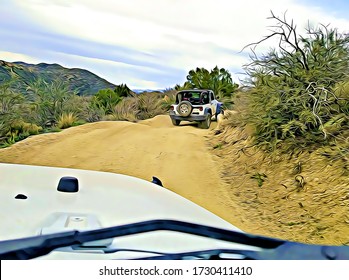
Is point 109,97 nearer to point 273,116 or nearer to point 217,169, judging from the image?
point 217,169

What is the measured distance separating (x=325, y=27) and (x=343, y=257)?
1372mm

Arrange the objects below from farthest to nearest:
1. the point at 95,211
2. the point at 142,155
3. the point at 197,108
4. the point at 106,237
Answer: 1. the point at 197,108
2. the point at 142,155
3. the point at 95,211
4. the point at 106,237

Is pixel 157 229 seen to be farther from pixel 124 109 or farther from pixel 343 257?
pixel 124 109

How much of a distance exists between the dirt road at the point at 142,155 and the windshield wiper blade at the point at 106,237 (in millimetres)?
Answer: 670

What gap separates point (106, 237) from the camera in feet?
3.34

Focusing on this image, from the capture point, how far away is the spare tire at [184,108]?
2.06m

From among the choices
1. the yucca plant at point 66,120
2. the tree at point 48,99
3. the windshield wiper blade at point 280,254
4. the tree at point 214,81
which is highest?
the tree at point 214,81

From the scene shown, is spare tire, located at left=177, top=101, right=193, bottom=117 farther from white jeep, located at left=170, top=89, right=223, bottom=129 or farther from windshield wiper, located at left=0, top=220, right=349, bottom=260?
windshield wiper, located at left=0, top=220, right=349, bottom=260

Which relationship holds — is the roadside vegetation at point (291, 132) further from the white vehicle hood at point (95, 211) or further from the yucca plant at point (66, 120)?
the yucca plant at point (66, 120)

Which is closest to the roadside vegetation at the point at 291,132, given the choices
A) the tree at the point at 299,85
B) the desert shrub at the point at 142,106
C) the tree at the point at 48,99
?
the tree at the point at 299,85

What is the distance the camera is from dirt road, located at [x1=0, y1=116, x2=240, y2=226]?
6.16 ft

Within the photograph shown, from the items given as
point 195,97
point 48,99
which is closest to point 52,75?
point 48,99

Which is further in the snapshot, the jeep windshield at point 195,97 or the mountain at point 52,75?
the jeep windshield at point 195,97

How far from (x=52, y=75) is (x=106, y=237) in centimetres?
118
